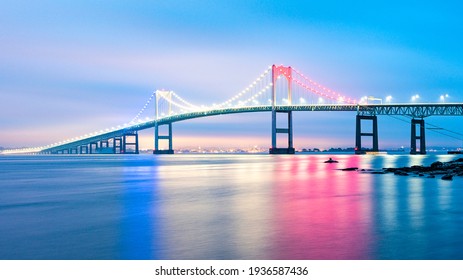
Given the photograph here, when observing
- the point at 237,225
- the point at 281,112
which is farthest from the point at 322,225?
the point at 281,112

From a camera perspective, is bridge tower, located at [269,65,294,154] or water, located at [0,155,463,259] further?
bridge tower, located at [269,65,294,154]

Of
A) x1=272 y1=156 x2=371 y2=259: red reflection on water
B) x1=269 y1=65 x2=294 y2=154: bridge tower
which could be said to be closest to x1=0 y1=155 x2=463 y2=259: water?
x1=272 y1=156 x2=371 y2=259: red reflection on water

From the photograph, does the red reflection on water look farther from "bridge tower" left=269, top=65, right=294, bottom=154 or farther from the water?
"bridge tower" left=269, top=65, right=294, bottom=154

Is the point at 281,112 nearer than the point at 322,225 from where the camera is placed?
No

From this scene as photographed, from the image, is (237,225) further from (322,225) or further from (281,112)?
(281,112)

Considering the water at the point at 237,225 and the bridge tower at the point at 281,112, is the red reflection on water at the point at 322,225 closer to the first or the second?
the water at the point at 237,225

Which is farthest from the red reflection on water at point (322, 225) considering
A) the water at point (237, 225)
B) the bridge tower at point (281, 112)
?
the bridge tower at point (281, 112)

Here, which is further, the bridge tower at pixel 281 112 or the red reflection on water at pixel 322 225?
the bridge tower at pixel 281 112

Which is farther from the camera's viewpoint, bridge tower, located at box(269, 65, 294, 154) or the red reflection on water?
bridge tower, located at box(269, 65, 294, 154)

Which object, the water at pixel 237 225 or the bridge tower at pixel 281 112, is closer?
the water at pixel 237 225
